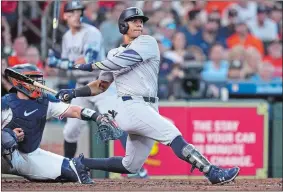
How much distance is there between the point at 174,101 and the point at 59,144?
5.71 feet

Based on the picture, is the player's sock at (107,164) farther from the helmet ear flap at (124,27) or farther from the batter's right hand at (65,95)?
the helmet ear flap at (124,27)

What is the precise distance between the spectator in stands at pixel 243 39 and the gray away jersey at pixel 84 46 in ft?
15.9

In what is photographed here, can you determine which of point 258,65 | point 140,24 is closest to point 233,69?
point 258,65

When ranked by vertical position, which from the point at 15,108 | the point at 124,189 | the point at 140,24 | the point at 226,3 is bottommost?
the point at 124,189

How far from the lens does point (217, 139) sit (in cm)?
1270

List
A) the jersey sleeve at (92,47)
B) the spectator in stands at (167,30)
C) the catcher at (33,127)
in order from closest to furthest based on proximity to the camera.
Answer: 1. the catcher at (33,127)
2. the jersey sleeve at (92,47)
3. the spectator in stands at (167,30)

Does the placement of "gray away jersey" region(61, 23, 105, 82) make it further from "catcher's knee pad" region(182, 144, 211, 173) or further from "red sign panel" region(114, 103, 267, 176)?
"catcher's knee pad" region(182, 144, 211, 173)

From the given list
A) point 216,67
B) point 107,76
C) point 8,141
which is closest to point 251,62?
point 216,67

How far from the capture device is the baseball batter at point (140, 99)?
827 centimetres

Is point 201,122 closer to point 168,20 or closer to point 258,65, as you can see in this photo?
point 258,65

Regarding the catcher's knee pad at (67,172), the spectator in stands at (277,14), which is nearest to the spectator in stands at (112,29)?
the spectator in stands at (277,14)

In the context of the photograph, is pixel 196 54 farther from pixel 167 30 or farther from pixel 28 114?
pixel 28 114

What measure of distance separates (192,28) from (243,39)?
91 centimetres

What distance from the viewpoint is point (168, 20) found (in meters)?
15.7
